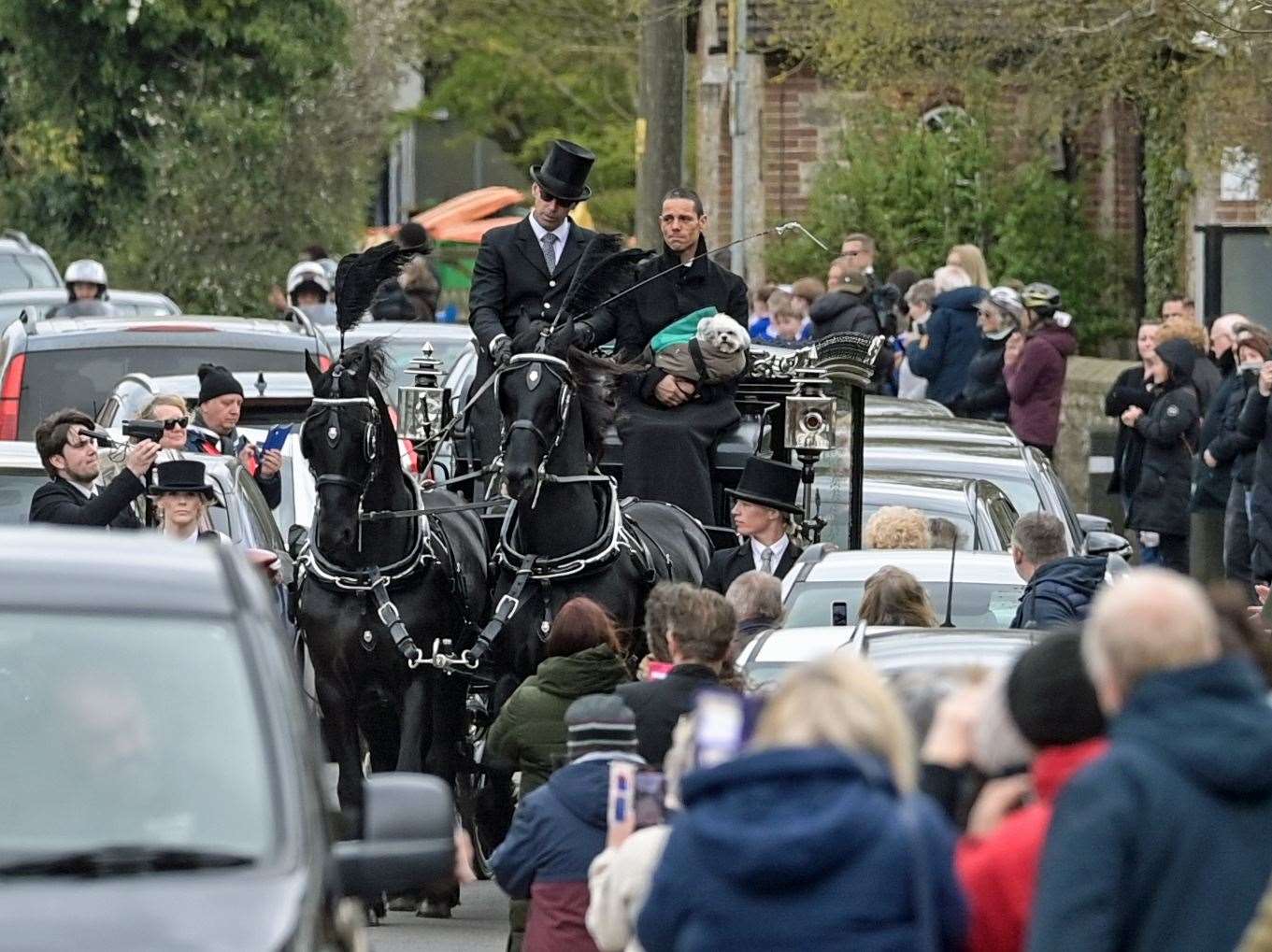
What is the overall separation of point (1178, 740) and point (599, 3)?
150 feet

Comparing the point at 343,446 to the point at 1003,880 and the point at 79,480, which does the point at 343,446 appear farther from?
the point at 1003,880

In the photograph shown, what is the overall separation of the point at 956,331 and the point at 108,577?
696 inches

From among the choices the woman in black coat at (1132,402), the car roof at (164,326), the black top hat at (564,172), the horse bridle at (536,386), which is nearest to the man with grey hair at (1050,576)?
the horse bridle at (536,386)

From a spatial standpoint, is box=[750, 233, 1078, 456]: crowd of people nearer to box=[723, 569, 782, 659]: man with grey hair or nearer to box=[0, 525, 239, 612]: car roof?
box=[723, 569, 782, 659]: man with grey hair

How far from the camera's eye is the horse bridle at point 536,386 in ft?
40.2

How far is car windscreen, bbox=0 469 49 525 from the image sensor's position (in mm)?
13719

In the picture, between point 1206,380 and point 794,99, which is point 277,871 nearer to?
point 1206,380

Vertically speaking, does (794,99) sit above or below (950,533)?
above

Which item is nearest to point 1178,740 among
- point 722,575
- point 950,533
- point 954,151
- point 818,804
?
point 818,804

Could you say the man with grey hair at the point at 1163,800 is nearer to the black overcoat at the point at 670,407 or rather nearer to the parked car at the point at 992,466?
the black overcoat at the point at 670,407

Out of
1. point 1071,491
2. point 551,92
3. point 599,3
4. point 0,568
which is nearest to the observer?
point 0,568

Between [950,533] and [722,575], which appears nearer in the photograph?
[722,575]

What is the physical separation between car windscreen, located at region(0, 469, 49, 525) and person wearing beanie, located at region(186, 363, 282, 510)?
126 centimetres

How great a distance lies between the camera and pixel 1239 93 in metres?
22.4
